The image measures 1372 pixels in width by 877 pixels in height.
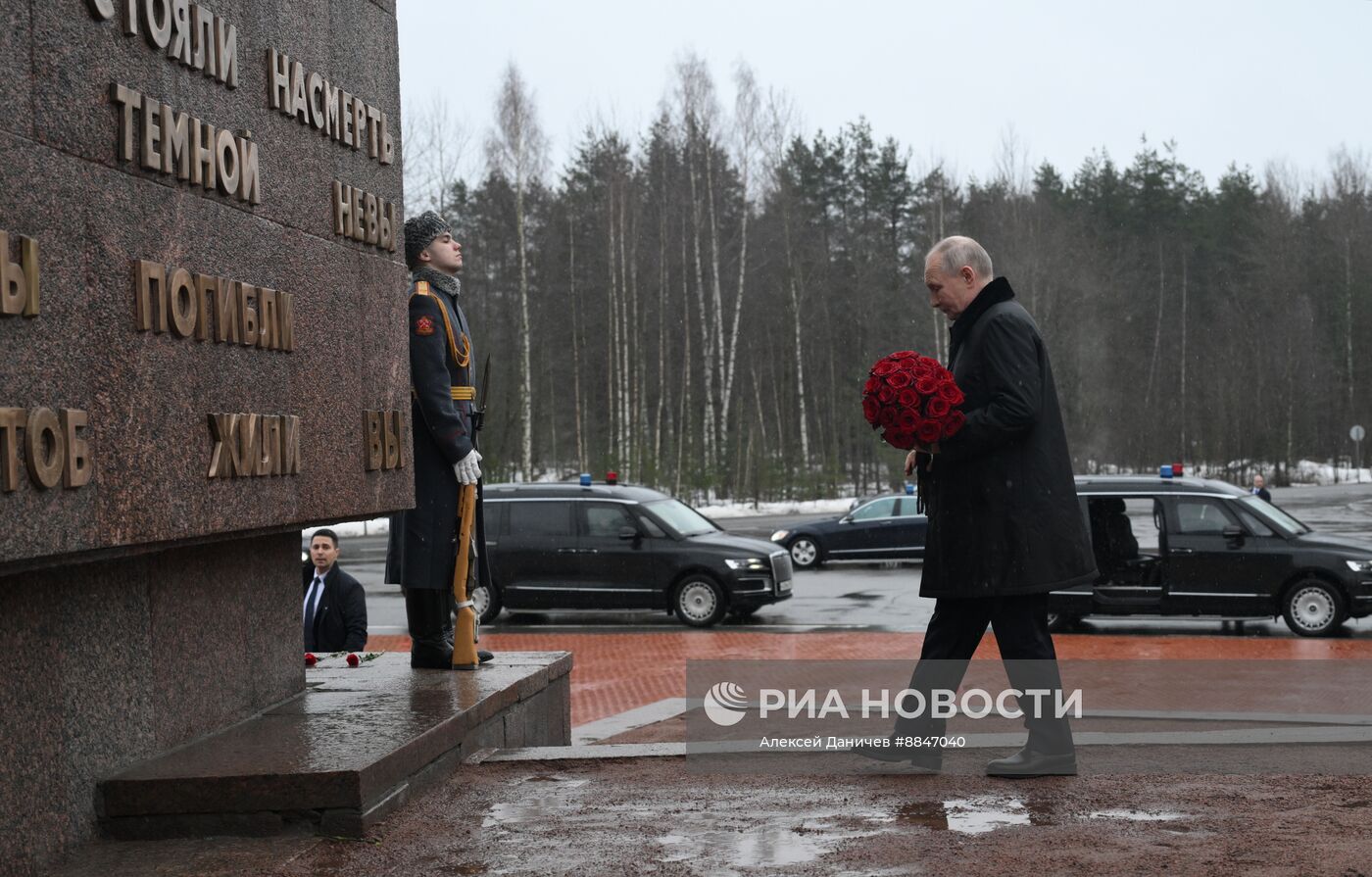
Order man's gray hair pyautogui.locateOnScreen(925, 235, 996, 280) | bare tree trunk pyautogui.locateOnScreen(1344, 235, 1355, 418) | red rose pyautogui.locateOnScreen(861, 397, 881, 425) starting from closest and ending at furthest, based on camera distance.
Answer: red rose pyautogui.locateOnScreen(861, 397, 881, 425) < man's gray hair pyautogui.locateOnScreen(925, 235, 996, 280) < bare tree trunk pyautogui.locateOnScreen(1344, 235, 1355, 418)

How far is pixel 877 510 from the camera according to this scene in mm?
23672

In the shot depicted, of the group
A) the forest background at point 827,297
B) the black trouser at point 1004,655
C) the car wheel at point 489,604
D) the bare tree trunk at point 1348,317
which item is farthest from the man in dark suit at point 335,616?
the bare tree trunk at point 1348,317

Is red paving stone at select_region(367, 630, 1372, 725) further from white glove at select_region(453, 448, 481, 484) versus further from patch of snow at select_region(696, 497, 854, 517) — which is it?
patch of snow at select_region(696, 497, 854, 517)

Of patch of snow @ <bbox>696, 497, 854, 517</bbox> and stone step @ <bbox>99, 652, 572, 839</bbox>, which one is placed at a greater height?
patch of snow @ <bbox>696, 497, 854, 517</bbox>

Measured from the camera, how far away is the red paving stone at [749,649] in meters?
12.2

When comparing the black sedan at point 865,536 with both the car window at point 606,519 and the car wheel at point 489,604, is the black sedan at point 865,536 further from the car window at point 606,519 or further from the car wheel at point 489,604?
the car wheel at point 489,604

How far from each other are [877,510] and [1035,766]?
1861cm

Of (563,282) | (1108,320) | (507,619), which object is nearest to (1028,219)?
(1108,320)

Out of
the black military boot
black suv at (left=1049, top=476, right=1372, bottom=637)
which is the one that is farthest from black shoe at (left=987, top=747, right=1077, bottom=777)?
black suv at (left=1049, top=476, right=1372, bottom=637)

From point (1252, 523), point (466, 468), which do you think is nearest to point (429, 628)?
point (466, 468)

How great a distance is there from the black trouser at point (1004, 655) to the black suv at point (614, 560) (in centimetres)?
1106

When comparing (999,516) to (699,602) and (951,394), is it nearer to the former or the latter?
(951,394)

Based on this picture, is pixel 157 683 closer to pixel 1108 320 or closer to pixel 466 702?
pixel 466 702

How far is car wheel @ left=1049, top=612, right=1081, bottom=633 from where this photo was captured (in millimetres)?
15345
